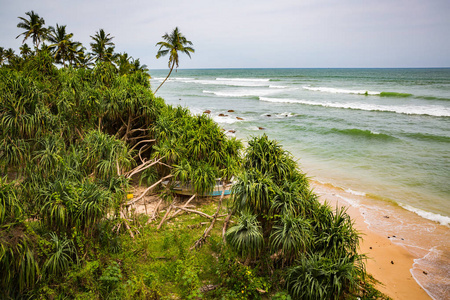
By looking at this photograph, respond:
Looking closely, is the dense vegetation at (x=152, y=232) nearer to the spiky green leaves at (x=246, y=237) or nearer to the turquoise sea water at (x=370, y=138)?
the spiky green leaves at (x=246, y=237)

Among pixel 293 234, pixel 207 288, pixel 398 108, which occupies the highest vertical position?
pixel 398 108

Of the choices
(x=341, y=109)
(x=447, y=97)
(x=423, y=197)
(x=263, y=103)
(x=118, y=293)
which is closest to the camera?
(x=118, y=293)

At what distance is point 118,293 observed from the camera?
18.9 ft

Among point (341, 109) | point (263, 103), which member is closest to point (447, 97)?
point (341, 109)

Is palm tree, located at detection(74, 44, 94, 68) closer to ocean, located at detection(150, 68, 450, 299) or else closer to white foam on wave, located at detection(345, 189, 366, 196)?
ocean, located at detection(150, 68, 450, 299)

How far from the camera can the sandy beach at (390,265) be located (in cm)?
696

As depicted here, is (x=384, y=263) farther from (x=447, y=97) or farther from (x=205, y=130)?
(x=447, y=97)

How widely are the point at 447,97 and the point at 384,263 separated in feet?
137

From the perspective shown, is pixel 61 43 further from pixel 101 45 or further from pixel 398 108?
pixel 398 108

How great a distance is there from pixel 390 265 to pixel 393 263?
0.57 ft

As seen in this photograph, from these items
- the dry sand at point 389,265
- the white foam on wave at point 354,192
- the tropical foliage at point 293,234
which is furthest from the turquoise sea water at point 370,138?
the tropical foliage at point 293,234

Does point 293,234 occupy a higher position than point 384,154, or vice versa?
point 293,234

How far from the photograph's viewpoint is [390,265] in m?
8.01

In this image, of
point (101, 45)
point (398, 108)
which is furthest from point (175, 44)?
point (398, 108)
